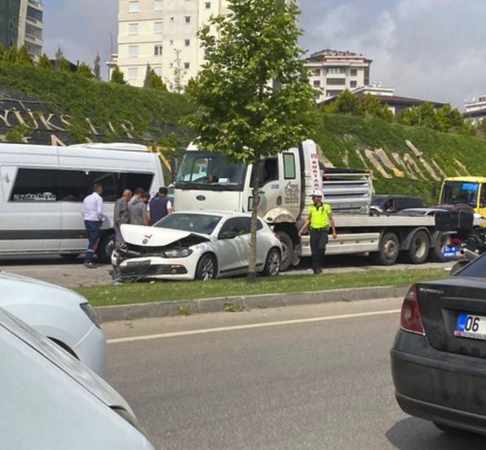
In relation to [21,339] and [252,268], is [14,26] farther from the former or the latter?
[21,339]

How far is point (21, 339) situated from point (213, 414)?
419cm

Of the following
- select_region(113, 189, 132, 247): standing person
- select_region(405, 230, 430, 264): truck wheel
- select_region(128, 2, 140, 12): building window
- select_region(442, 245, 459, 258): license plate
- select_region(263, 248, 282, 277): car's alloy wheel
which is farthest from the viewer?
select_region(128, 2, 140, 12): building window

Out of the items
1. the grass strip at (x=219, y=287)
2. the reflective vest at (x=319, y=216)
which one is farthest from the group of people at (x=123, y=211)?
the grass strip at (x=219, y=287)

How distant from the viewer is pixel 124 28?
11812 centimetres

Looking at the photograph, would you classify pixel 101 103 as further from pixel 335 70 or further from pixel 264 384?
pixel 335 70

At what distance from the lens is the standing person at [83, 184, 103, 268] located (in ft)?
61.4

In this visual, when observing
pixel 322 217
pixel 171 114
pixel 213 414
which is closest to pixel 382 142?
pixel 171 114

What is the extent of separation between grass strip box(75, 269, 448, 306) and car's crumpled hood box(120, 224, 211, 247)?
775 millimetres

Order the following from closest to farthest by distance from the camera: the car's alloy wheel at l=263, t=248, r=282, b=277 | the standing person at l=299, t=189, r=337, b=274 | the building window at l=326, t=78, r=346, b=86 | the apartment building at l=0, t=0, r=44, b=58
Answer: the car's alloy wheel at l=263, t=248, r=282, b=277 → the standing person at l=299, t=189, r=337, b=274 → the apartment building at l=0, t=0, r=44, b=58 → the building window at l=326, t=78, r=346, b=86

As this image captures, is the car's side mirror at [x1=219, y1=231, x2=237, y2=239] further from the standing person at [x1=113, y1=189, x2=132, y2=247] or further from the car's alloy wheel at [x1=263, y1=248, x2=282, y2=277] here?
the standing person at [x1=113, y1=189, x2=132, y2=247]

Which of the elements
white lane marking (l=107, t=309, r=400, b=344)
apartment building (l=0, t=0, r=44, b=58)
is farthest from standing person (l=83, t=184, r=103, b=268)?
apartment building (l=0, t=0, r=44, b=58)

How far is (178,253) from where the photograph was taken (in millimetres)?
15297

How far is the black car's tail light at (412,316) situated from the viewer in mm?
5555

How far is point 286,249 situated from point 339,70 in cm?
15068
